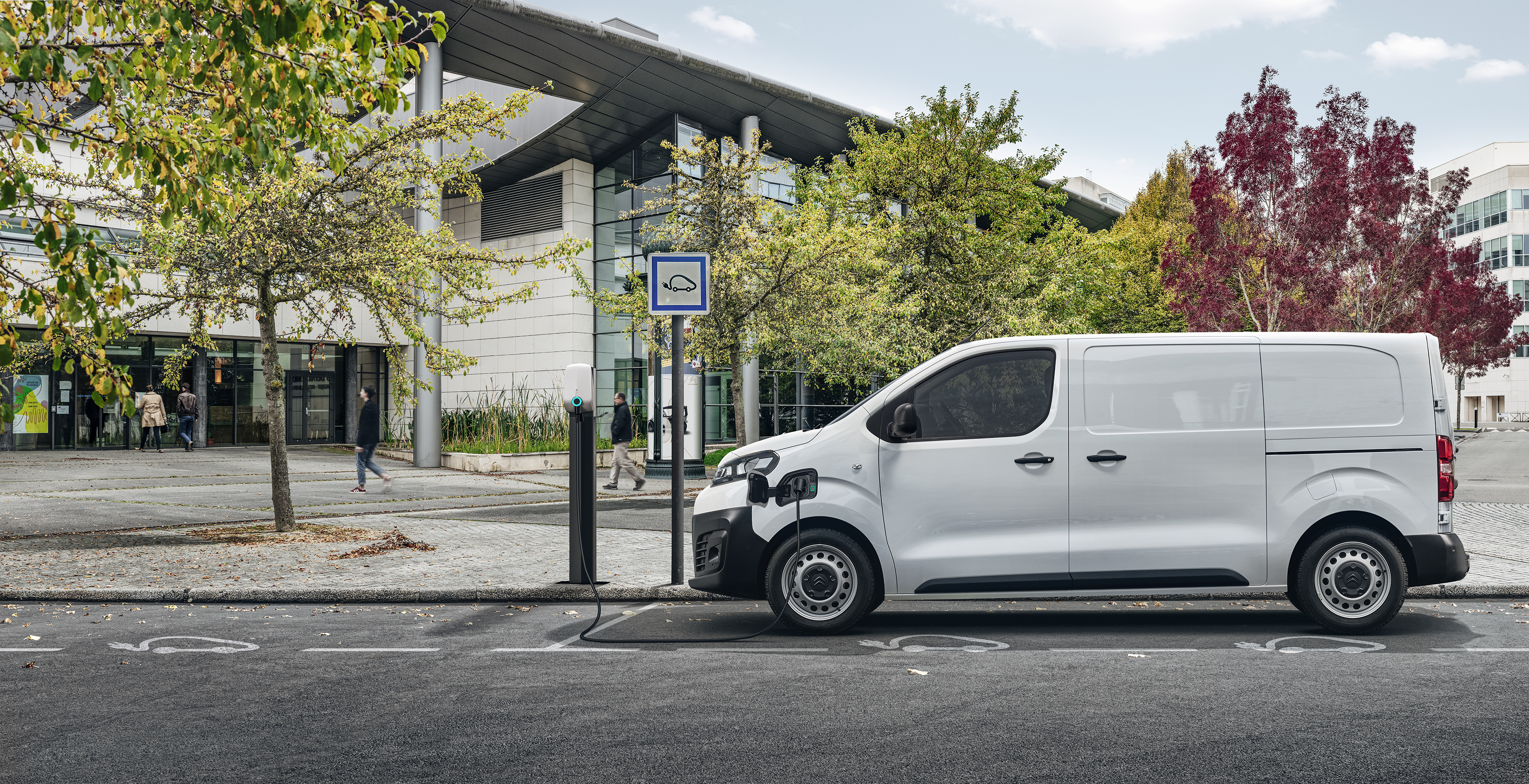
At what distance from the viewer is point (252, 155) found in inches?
259

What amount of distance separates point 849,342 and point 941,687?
54.1 feet

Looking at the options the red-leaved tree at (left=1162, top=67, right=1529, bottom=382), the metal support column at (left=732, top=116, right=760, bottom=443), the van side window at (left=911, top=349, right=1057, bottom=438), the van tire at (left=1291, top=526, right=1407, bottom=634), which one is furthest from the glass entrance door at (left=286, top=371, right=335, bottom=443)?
the van tire at (left=1291, top=526, right=1407, bottom=634)

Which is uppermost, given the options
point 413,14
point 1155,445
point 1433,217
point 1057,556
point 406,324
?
point 413,14

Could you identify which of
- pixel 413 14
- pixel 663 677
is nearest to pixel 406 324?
pixel 663 677

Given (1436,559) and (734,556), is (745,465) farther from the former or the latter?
(1436,559)

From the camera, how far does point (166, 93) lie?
268 inches

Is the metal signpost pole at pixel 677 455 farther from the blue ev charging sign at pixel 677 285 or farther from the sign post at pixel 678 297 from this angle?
the blue ev charging sign at pixel 677 285

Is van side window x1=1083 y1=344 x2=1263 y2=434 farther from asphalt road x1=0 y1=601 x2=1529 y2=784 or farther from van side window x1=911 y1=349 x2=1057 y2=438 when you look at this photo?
asphalt road x1=0 y1=601 x2=1529 y2=784

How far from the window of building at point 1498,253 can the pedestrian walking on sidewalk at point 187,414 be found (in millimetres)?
82165

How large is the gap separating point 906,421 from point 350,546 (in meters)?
6.79

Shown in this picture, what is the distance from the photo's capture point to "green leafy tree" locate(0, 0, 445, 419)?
5.55 meters

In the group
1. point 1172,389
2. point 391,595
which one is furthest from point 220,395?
point 1172,389

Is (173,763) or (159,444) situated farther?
(159,444)

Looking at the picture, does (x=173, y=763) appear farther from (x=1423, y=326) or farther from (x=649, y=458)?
(x=1423, y=326)
